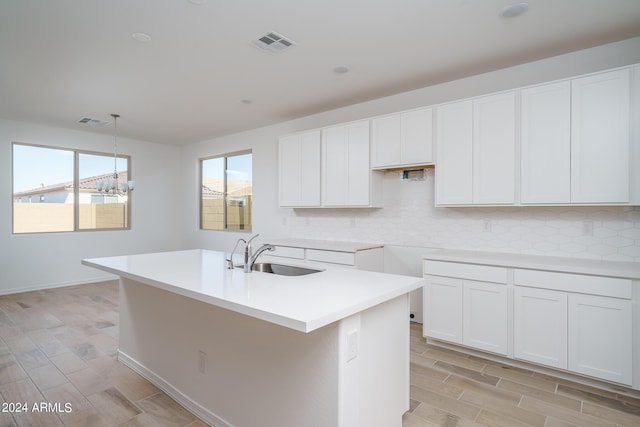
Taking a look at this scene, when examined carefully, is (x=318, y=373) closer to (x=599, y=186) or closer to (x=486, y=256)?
(x=486, y=256)

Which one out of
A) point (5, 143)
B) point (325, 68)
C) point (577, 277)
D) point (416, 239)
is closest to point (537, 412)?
point (577, 277)

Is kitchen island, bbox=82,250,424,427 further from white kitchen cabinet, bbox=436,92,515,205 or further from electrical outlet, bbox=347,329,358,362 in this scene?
white kitchen cabinet, bbox=436,92,515,205

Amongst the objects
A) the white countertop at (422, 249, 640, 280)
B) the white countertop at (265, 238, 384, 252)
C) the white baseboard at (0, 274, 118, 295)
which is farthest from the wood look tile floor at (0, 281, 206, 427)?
the white countertop at (422, 249, 640, 280)

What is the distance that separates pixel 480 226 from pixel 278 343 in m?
2.60

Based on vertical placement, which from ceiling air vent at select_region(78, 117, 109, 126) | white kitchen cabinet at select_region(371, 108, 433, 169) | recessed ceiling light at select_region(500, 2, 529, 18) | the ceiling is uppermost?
ceiling air vent at select_region(78, 117, 109, 126)

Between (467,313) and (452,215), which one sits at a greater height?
(452,215)

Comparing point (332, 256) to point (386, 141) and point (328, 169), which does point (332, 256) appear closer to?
point (328, 169)

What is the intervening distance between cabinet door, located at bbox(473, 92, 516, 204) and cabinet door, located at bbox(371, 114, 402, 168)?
2.69 ft

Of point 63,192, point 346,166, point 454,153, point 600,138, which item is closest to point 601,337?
point 600,138

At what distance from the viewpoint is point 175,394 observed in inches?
94.5

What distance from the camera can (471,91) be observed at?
3.59 m

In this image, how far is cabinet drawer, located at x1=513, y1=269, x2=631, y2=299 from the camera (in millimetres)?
2383

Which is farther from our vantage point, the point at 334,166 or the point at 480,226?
the point at 334,166

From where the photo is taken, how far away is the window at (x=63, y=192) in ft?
18.1
